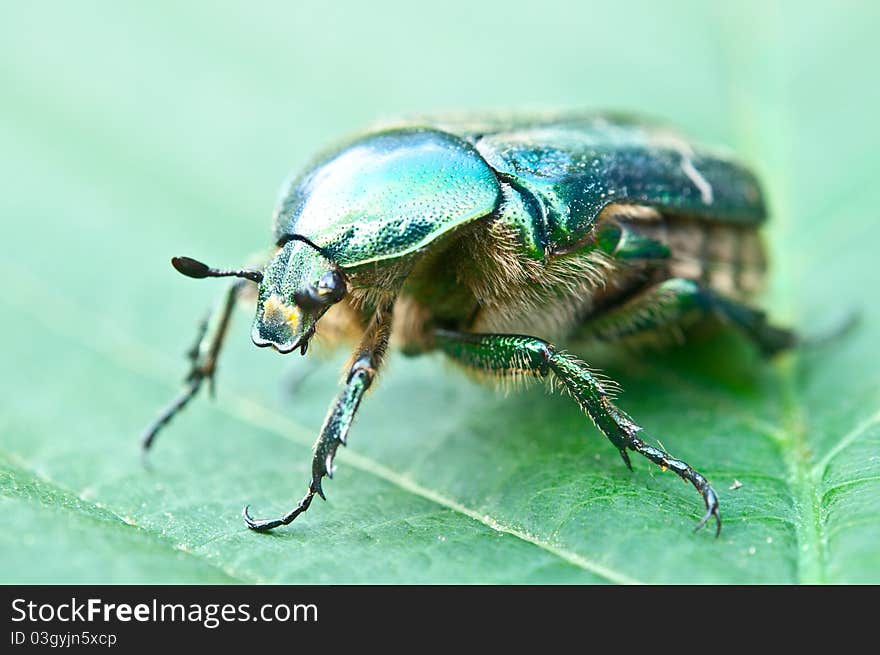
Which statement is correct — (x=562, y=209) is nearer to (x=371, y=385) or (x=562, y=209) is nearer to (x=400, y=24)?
(x=371, y=385)

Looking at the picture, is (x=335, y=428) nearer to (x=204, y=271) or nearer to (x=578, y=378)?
(x=204, y=271)

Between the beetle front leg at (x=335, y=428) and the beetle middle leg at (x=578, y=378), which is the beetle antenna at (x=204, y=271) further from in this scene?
the beetle middle leg at (x=578, y=378)

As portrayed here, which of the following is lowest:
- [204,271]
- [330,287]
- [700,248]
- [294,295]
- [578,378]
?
[204,271]

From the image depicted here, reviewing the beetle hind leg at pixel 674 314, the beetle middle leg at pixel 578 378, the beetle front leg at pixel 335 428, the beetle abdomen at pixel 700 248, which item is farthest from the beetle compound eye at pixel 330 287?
the beetle hind leg at pixel 674 314

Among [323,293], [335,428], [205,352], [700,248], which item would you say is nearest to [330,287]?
[323,293]

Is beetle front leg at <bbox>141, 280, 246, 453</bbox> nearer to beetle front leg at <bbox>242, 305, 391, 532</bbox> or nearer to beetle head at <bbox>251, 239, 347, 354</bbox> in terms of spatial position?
beetle head at <bbox>251, 239, 347, 354</bbox>

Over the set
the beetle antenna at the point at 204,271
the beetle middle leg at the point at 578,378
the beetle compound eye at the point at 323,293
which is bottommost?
the beetle antenna at the point at 204,271
